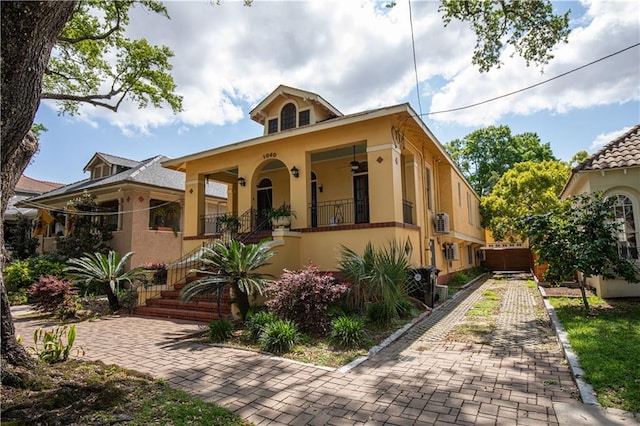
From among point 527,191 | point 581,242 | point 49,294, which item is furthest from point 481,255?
point 49,294

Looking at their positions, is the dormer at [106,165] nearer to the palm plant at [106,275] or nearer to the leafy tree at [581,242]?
the palm plant at [106,275]

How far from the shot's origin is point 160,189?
18.0 meters

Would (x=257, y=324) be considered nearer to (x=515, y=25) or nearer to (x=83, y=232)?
(x=515, y=25)

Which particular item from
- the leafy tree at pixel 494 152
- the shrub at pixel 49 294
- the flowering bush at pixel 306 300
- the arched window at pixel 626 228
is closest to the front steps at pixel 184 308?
the shrub at pixel 49 294

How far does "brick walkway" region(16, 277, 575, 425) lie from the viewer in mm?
3600

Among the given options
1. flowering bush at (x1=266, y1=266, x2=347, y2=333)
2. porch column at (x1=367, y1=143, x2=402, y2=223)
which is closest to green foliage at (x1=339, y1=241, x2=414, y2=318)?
flowering bush at (x1=266, y1=266, x2=347, y2=333)

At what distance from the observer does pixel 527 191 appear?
22.3m

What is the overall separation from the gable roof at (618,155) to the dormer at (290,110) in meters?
8.11

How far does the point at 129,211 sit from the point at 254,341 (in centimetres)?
1333

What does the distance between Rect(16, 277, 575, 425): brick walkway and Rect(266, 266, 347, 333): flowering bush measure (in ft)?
4.26

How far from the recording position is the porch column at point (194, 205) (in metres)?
13.8

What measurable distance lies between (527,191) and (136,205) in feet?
74.9

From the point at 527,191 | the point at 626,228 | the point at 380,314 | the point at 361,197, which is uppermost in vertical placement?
the point at 527,191

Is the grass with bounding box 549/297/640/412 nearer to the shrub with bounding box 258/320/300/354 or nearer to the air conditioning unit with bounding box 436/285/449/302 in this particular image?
the air conditioning unit with bounding box 436/285/449/302
